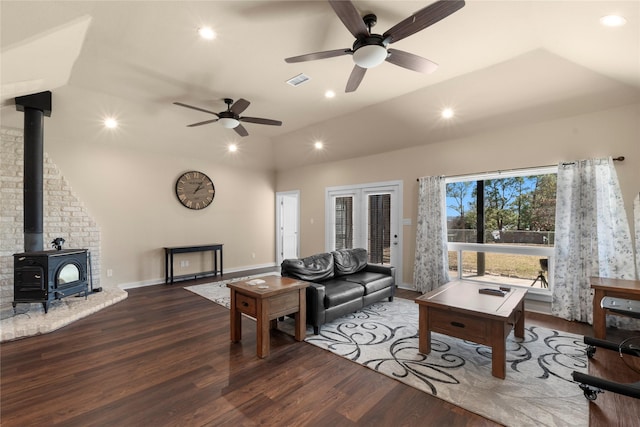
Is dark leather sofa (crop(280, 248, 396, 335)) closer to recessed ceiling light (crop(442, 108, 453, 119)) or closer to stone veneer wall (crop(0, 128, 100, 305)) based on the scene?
recessed ceiling light (crop(442, 108, 453, 119))

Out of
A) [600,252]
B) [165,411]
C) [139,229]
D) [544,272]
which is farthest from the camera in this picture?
[139,229]

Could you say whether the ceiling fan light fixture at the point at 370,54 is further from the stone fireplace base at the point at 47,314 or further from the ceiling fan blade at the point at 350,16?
the stone fireplace base at the point at 47,314

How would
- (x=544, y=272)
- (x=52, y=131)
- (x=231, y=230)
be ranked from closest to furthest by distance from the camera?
(x=544, y=272)
(x=52, y=131)
(x=231, y=230)

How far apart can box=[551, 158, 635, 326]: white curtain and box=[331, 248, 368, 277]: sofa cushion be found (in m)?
2.66

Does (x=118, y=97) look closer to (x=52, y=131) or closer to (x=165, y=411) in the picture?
(x=52, y=131)

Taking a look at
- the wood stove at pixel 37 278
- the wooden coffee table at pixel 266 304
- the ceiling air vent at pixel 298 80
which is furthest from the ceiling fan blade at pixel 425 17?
the wood stove at pixel 37 278

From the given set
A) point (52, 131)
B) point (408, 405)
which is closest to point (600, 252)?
point (408, 405)

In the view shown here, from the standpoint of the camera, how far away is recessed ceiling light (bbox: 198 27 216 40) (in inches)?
110

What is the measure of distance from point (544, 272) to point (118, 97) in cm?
698

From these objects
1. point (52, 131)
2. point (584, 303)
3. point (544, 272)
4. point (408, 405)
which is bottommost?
point (408, 405)

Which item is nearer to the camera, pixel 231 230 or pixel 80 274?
pixel 80 274

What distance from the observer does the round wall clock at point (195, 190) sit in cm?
628

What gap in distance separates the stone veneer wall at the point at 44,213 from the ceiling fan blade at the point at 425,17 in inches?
218

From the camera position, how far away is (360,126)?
5.30 meters
